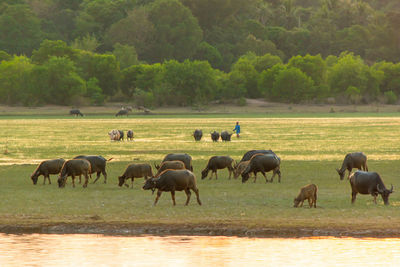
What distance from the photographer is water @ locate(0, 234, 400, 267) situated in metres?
Result: 18.1

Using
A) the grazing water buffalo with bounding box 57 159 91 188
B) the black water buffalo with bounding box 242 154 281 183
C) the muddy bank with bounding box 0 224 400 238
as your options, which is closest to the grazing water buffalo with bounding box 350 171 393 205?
the muddy bank with bounding box 0 224 400 238

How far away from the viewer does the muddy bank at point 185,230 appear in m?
20.9

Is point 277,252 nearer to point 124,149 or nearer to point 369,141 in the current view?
point 124,149

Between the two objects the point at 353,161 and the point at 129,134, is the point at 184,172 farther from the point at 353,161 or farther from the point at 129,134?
the point at 129,134

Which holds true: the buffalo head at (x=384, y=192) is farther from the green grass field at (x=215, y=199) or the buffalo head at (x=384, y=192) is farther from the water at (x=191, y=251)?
the water at (x=191, y=251)

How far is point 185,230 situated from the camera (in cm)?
2156

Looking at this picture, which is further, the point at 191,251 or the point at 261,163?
the point at 261,163

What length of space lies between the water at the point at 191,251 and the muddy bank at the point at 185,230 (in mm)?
462

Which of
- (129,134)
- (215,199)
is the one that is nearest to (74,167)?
(215,199)

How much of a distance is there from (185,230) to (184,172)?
279cm

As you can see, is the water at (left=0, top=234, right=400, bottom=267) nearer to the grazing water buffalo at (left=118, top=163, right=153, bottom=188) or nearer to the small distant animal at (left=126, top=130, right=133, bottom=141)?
the grazing water buffalo at (left=118, top=163, right=153, bottom=188)

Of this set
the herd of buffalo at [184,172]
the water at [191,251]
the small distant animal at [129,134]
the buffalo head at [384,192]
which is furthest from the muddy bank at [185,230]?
the small distant animal at [129,134]

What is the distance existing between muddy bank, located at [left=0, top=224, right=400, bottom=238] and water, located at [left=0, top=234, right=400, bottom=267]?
0.46 meters

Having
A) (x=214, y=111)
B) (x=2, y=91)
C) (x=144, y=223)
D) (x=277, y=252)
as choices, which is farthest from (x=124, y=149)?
(x=2, y=91)
